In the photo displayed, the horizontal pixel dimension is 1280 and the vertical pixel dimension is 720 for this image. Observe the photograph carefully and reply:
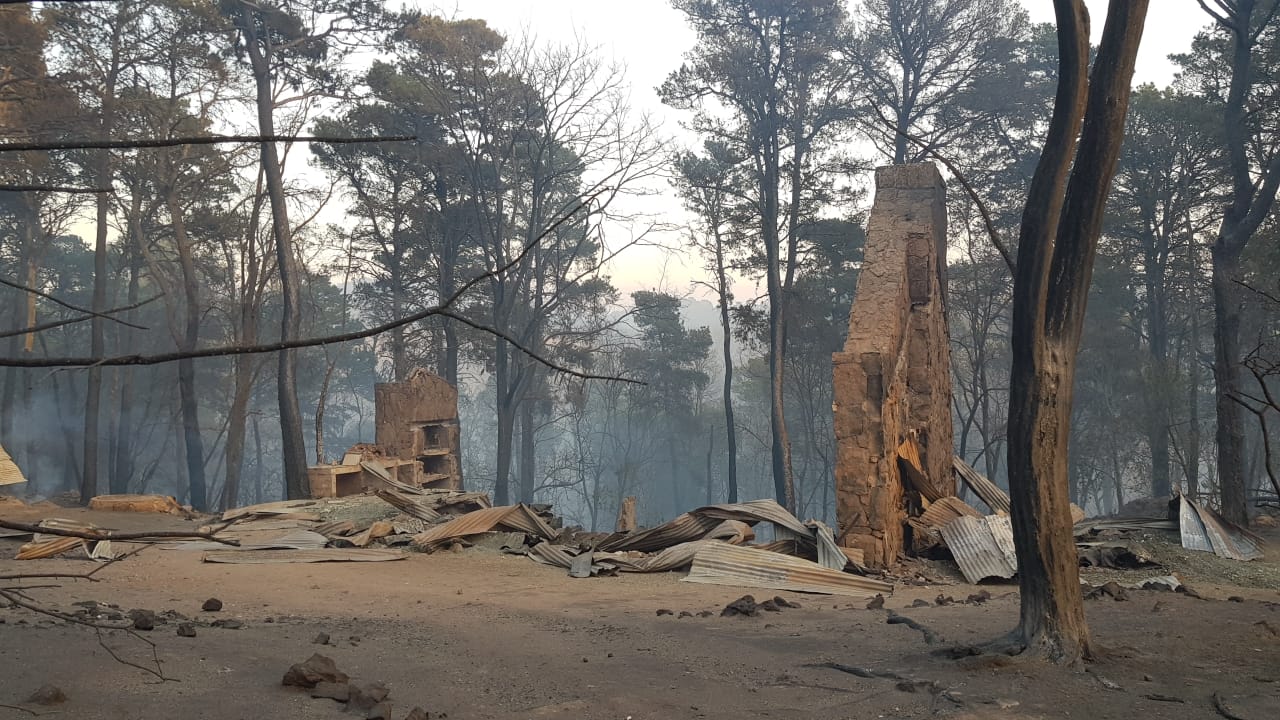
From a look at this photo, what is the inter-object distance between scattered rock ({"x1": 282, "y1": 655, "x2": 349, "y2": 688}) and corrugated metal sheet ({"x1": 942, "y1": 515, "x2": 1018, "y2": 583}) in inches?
275

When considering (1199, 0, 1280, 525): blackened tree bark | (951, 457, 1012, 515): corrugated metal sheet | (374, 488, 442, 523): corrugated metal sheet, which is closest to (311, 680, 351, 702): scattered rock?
(374, 488, 442, 523): corrugated metal sheet

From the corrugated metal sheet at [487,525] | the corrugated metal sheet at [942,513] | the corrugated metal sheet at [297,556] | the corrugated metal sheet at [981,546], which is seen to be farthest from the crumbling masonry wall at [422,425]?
the corrugated metal sheet at [981,546]

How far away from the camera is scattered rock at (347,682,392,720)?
12.9 feet

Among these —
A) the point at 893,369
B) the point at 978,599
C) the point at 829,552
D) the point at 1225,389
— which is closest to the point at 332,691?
the point at 978,599

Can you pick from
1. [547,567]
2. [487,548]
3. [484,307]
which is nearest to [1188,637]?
[547,567]

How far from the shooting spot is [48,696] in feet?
11.7

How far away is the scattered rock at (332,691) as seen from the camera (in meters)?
4.01

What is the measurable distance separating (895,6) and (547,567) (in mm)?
21788

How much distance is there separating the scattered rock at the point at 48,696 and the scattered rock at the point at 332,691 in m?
0.94

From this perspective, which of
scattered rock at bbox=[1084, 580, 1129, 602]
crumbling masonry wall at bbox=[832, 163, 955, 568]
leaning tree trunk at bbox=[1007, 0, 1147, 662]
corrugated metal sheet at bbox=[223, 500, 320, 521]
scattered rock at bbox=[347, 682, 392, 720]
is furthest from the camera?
corrugated metal sheet at bbox=[223, 500, 320, 521]

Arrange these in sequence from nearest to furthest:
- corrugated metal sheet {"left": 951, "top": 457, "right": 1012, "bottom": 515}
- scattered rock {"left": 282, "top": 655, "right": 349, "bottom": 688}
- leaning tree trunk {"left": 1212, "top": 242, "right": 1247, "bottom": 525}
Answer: scattered rock {"left": 282, "top": 655, "right": 349, "bottom": 688}
corrugated metal sheet {"left": 951, "top": 457, "right": 1012, "bottom": 515}
leaning tree trunk {"left": 1212, "top": 242, "right": 1247, "bottom": 525}

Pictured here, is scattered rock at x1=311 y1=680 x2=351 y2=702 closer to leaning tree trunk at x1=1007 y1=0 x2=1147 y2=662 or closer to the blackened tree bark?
leaning tree trunk at x1=1007 y1=0 x2=1147 y2=662

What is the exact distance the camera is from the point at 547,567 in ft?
33.4

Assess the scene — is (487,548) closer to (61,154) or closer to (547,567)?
(547,567)
